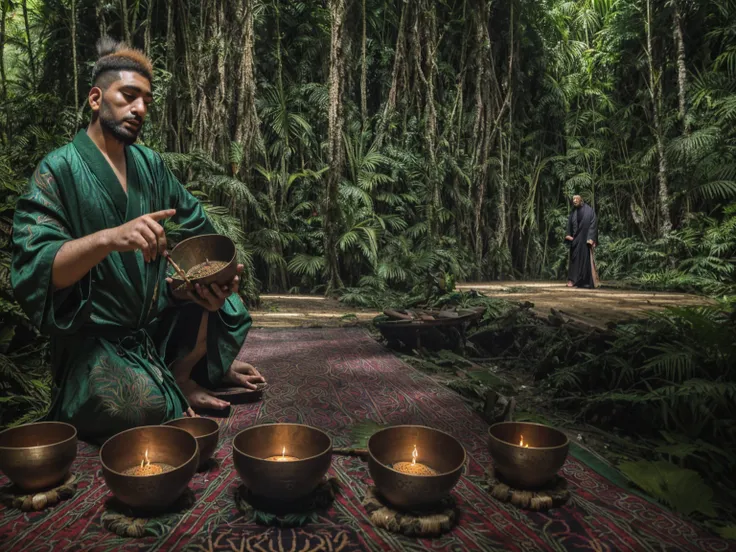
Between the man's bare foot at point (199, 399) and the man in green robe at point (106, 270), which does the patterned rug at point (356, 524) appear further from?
the man in green robe at point (106, 270)

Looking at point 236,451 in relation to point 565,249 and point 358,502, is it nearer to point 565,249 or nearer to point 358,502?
point 358,502

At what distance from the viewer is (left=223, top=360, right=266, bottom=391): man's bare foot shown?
105 inches

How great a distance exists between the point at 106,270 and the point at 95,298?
4.9 inches

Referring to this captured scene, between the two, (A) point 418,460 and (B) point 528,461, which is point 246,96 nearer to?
(A) point 418,460

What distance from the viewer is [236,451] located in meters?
1.45

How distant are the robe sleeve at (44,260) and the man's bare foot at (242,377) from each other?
0.97 metres

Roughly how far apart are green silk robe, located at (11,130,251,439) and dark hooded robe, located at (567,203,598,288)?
8335mm

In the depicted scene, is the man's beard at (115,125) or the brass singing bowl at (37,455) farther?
the man's beard at (115,125)

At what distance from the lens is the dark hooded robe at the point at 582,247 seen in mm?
9016

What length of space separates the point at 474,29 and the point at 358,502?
11.1 metres

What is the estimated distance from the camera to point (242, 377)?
2711 millimetres

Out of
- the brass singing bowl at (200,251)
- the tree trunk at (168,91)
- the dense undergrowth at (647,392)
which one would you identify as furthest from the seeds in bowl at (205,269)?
the tree trunk at (168,91)

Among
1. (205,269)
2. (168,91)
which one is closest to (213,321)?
(205,269)

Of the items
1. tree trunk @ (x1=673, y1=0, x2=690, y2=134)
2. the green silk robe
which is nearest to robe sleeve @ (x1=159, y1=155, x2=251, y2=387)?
the green silk robe
